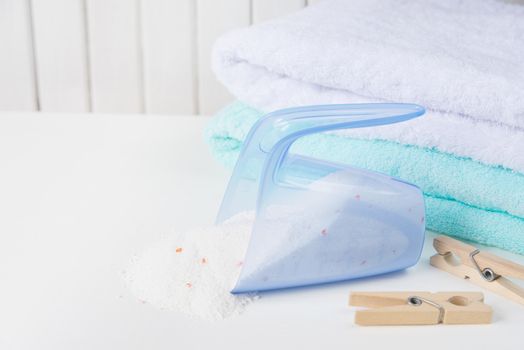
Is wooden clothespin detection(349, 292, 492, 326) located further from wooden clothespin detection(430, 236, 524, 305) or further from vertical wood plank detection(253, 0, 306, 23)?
vertical wood plank detection(253, 0, 306, 23)

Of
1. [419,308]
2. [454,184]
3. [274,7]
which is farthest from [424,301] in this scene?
[274,7]

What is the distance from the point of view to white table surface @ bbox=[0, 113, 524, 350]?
0.48 meters

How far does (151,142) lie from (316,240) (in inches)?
14.7

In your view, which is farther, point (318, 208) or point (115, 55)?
point (115, 55)

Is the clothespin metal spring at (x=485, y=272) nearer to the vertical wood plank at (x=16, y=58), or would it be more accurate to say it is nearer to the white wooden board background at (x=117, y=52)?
the white wooden board background at (x=117, y=52)

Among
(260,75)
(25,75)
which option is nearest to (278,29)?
(260,75)

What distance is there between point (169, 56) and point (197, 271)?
51 cm

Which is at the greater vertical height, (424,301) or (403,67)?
(403,67)

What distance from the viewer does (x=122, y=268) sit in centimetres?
57

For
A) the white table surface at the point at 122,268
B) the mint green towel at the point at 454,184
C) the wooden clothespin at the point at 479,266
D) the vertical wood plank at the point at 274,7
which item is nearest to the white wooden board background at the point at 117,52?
the vertical wood plank at the point at 274,7

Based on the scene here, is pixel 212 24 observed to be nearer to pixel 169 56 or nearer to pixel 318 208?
pixel 169 56

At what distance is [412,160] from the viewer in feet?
2.08

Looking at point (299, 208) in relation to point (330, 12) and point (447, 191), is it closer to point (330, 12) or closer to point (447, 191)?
point (447, 191)

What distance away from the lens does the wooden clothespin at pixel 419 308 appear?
498 millimetres
